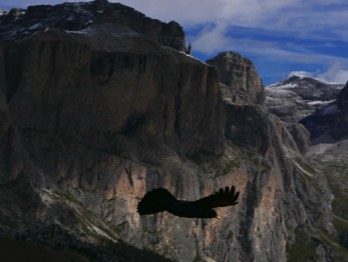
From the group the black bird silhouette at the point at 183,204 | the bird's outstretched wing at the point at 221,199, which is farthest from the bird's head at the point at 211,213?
the bird's outstretched wing at the point at 221,199

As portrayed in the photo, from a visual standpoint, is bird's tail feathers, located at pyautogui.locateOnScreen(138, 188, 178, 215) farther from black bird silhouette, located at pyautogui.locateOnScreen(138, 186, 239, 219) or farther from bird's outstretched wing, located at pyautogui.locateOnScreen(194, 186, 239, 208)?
bird's outstretched wing, located at pyautogui.locateOnScreen(194, 186, 239, 208)

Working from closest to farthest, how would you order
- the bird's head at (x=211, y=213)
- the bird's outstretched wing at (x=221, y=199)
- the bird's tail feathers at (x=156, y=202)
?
the bird's outstretched wing at (x=221, y=199), the bird's head at (x=211, y=213), the bird's tail feathers at (x=156, y=202)

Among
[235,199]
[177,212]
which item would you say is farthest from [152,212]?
[235,199]

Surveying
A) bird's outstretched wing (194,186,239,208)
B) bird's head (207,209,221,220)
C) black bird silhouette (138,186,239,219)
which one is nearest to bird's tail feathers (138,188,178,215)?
black bird silhouette (138,186,239,219)

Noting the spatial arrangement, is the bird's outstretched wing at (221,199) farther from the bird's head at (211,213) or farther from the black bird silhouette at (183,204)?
the bird's head at (211,213)

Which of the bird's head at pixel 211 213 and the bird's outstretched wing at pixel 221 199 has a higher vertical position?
the bird's outstretched wing at pixel 221 199

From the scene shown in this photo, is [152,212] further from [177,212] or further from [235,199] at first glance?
[235,199]

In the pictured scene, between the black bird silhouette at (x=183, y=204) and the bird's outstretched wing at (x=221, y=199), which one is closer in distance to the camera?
the bird's outstretched wing at (x=221, y=199)
